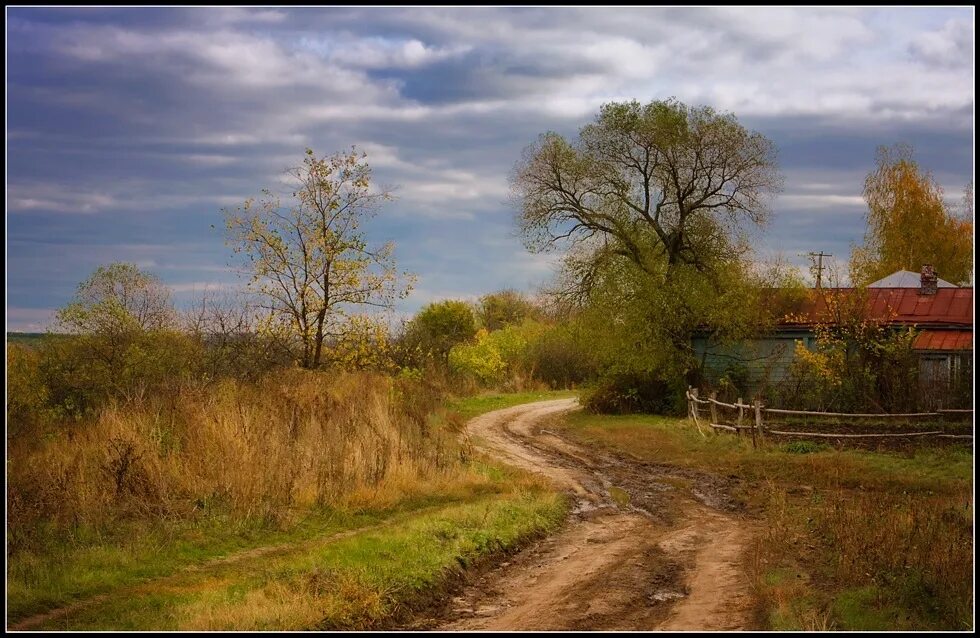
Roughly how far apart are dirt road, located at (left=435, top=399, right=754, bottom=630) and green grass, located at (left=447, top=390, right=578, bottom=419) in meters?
11.9

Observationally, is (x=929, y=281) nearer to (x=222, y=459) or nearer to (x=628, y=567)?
(x=628, y=567)

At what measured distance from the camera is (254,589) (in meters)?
8.84

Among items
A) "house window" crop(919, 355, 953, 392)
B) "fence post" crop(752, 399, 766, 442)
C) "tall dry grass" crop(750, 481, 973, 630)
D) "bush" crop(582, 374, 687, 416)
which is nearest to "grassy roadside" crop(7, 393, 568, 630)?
"tall dry grass" crop(750, 481, 973, 630)

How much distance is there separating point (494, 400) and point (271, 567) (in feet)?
82.6

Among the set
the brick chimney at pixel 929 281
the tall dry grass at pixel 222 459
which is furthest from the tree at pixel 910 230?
the tall dry grass at pixel 222 459

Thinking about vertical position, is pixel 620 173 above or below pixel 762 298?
above

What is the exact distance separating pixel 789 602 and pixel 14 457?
10111 millimetres

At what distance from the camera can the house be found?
93.0 feet

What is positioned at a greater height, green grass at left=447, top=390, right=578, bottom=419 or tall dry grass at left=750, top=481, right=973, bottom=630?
tall dry grass at left=750, top=481, right=973, bottom=630

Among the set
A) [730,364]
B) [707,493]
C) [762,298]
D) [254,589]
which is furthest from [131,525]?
[762,298]

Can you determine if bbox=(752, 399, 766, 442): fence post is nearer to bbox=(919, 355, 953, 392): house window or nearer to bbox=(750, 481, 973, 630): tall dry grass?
bbox=(919, 355, 953, 392): house window

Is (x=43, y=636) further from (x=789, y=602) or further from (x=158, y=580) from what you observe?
(x=789, y=602)

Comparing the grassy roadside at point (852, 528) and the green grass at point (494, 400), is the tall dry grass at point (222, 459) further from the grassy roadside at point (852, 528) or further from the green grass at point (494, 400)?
the green grass at point (494, 400)

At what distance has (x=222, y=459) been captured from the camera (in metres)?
12.4
